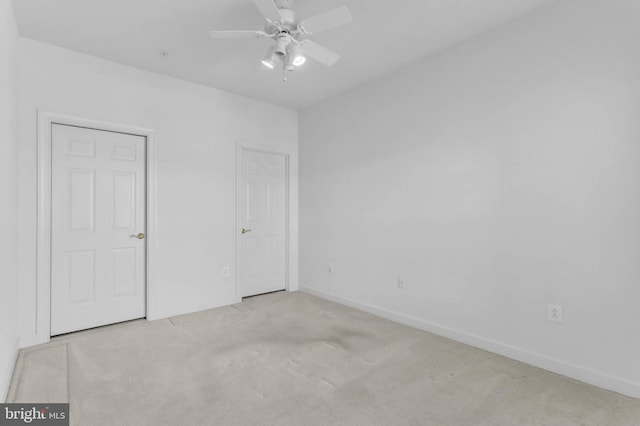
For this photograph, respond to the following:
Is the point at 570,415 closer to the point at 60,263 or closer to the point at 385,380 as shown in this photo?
the point at 385,380

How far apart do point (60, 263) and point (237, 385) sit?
82.1 inches

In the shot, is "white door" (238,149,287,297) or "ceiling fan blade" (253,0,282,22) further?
"white door" (238,149,287,297)

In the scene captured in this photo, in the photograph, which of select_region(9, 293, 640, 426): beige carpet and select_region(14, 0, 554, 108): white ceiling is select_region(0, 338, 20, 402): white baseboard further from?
select_region(14, 0, 554, 108): white ceiling

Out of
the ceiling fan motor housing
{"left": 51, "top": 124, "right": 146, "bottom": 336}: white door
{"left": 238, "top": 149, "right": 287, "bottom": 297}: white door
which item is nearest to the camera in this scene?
the ceiling fan motor housing

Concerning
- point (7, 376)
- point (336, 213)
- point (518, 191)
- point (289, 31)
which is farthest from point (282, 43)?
point (7, 376)

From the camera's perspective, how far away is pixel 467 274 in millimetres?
2836

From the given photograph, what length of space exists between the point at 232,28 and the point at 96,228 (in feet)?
7.32

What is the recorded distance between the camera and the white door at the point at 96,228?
2.95 metres

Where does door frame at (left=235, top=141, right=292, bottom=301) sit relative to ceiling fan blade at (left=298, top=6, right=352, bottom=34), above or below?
below

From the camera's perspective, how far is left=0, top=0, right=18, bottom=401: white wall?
1.94m

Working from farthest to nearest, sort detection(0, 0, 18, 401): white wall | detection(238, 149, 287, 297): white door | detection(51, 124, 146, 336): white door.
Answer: detection(238, 149, 287, 297): white door, detection(51, 124, 146, 336): white door, detection(0, 0, 18, 401): white wall

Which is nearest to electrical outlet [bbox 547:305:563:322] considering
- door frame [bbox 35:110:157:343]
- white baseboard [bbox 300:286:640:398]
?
white baseboard [bbox 300:286:640:398]

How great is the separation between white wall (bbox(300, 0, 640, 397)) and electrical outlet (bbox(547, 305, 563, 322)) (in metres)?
0.03

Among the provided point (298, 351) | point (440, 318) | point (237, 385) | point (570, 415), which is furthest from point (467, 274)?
point (237, 385)
